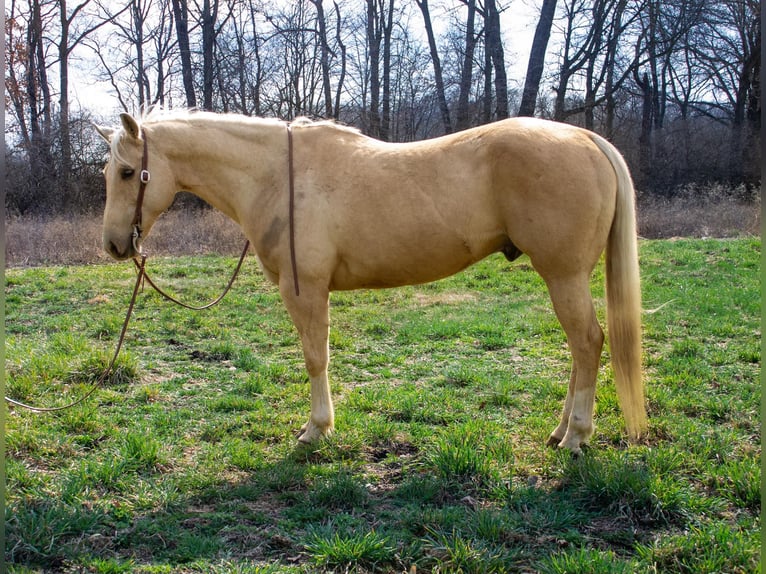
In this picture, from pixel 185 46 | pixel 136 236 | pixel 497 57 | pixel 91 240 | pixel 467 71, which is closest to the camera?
pixel 136 236

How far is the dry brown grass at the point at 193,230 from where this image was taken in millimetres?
11562

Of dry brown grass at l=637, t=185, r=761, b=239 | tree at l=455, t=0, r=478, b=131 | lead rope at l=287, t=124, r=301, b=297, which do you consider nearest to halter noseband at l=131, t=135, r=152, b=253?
lead rope at l=287, t=124, r=301, b=297

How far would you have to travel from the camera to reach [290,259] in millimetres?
3496

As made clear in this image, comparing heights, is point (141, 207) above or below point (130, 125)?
below

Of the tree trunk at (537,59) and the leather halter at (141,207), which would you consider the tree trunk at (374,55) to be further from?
the leather halter at (141,207)

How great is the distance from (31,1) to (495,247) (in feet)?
72.4

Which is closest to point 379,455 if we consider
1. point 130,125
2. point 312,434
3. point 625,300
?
point 312,434

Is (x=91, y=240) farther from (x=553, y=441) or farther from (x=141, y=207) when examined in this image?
(x=553, y=441)

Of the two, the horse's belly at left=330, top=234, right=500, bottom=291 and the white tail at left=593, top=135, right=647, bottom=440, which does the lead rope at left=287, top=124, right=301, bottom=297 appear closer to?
the horse's belly at left=330, top=234, right=500, bottom=291

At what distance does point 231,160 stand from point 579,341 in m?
2.46

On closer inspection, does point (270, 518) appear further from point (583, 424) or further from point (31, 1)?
point (31, 1)

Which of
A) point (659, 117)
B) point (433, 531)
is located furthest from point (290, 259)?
point (659, 117)

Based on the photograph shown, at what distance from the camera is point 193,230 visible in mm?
13469

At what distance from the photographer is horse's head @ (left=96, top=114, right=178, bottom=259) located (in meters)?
3.41
